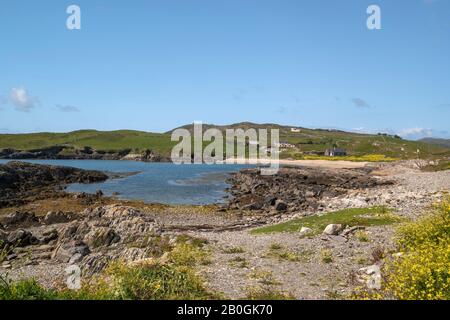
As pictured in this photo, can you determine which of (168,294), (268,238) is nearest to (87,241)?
(268,238)

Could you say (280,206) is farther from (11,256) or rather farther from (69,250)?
(11,256)

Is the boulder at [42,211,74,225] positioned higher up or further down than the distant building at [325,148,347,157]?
further down

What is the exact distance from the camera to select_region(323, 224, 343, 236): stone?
2645 cm

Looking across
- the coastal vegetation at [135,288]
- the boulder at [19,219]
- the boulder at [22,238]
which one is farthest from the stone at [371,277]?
the boulder at [19,219]

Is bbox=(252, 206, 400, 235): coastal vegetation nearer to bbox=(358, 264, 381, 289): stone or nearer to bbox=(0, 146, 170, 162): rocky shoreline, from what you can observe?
bbox=(358, 264, 381, 289): stone

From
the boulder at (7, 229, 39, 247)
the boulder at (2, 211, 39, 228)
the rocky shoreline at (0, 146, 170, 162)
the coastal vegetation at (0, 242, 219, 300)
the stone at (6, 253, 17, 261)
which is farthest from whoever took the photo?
the rocky shoreline at (0, 146, 170, 162)

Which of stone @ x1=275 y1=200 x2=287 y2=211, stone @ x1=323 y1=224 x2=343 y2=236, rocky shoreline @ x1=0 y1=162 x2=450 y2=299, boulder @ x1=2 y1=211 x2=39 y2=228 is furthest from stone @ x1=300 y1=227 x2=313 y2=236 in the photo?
boulder @ x1=2 y1=211 x2=39 y2=228

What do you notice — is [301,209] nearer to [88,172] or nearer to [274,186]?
[274,186]

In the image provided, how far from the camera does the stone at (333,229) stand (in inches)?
1041

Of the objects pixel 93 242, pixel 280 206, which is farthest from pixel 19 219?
pixel 280 206

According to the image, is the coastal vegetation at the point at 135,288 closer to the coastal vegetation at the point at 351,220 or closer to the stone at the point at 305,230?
the stone at the point at 305,230

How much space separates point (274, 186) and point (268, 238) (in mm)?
48235

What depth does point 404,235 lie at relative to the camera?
1950cm

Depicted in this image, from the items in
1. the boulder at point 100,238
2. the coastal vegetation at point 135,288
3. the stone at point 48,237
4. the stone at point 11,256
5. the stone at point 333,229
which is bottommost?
the stone at point 11,256
